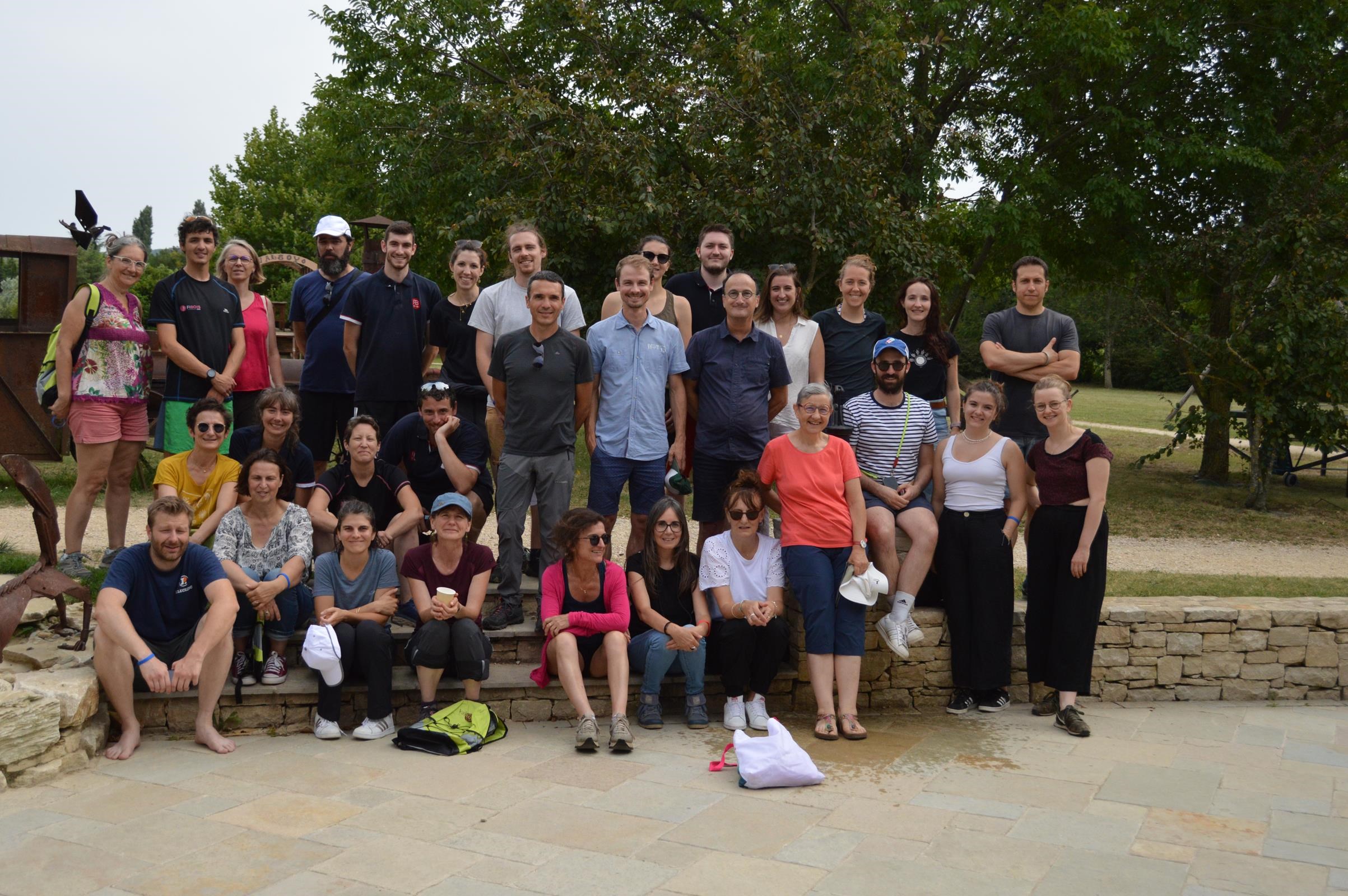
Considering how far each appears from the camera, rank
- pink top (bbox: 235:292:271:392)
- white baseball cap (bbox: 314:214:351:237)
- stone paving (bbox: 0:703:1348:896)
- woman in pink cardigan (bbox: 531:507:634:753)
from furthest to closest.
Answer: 1. white baseball cap (bbox: 314:214:351:237)
2. pink top (bbox: 235:292:271:392)
3. woman in pink cardigan (bbox: 531:507:634:753)
4. stone paving (bbox: 0:703:1348:896)

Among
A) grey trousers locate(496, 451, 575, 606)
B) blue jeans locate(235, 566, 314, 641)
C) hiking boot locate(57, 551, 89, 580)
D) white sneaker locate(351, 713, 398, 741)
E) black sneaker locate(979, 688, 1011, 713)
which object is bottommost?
black sneaker locate(979, 688, 1011, 713)

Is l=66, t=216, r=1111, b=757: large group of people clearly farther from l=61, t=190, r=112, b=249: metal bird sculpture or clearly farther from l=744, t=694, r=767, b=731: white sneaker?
l=61, t=190, r=112, b=249: metal bird sculpture

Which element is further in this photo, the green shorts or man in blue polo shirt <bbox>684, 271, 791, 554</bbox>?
the green shorts

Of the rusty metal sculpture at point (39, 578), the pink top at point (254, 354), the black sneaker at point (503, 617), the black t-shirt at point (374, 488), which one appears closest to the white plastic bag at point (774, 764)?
the black sneaker at point (503, 617)

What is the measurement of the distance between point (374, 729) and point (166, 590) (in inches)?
43.3

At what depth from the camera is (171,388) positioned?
6191 mm

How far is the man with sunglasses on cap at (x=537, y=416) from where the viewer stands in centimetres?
573

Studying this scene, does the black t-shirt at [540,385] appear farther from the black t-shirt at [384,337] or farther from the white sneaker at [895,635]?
the white sneaker at [895,635]

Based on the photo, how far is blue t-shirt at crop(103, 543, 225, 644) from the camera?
16.1 feet

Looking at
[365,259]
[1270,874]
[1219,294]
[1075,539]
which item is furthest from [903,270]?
[1270,874]

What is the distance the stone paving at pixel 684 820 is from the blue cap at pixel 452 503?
1.07 meters

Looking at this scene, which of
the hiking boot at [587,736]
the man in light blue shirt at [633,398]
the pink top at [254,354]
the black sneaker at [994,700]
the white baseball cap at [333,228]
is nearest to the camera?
the hiking boot at [587,736]

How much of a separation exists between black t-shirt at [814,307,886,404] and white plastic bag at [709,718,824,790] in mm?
2168

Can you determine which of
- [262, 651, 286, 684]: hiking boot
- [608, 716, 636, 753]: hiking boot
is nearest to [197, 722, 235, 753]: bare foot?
[262, 651, 286, 684]: hiking boot
